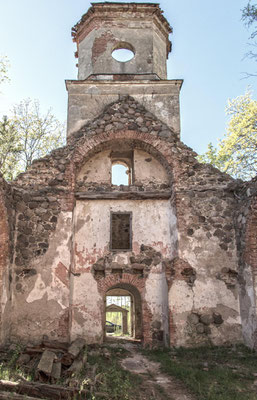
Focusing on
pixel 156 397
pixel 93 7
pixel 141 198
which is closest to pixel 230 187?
pixel 141 198

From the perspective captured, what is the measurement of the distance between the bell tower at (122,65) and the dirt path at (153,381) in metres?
6.89

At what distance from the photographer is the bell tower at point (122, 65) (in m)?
11.3

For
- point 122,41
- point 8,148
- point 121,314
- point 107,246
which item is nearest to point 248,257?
point 107,246

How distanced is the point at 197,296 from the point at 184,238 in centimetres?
158

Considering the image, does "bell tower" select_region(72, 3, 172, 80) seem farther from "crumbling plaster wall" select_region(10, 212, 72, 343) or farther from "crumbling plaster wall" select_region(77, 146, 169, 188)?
"crumbling plaster wall" select_region(10, 212, 72, 343)

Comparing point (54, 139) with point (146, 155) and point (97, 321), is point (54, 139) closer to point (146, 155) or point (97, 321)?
point (146, 155)

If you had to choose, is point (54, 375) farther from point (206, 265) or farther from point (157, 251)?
point (206, 265)

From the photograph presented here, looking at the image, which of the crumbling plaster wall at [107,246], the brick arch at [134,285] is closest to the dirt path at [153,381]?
the brick arch at [134,285]

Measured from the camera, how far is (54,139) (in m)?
19.6

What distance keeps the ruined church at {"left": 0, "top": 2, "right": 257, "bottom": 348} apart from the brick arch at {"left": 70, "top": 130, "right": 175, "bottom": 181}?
0.10 feet

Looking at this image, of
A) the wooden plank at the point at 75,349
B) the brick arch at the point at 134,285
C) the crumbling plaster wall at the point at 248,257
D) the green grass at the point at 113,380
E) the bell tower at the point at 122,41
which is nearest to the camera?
the green grass at the point at 113,380

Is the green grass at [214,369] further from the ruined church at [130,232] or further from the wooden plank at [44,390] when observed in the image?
the wooden plank at [44,390]

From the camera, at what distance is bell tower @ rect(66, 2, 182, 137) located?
1130 centimetres

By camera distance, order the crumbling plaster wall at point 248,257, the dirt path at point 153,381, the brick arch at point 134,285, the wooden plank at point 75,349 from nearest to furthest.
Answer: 1. the dirt path at point 153,381
2. the wooden plank at point 75,349
3. the crumbling plaster wall at point 248,257
4. the brick arch at point 134,285
